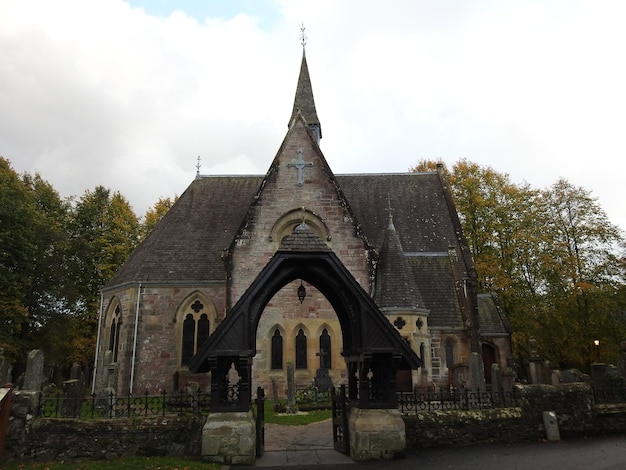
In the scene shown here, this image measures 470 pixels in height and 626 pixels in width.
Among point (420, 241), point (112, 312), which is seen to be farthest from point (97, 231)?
point (420, 241)

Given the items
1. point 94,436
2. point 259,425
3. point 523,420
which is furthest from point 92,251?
point 523,420

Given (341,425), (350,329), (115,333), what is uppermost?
(115,333)

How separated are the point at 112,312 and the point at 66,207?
58.9ft

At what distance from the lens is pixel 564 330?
A: 1035 inches

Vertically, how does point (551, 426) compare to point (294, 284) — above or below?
below

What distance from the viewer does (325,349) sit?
63.6 feet

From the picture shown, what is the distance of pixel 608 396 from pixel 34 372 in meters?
14.1

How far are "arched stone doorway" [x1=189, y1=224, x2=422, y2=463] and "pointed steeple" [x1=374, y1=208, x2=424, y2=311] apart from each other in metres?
8.82

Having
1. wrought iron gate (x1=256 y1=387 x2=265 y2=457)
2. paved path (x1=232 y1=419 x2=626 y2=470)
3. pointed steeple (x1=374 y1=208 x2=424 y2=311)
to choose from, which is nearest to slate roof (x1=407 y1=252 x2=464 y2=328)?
pointed steeple (x1=374 y1=208 x2=424 y2=311)

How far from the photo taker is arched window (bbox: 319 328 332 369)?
63.2 feet

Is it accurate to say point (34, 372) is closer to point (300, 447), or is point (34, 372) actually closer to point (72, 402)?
point (72, 402)

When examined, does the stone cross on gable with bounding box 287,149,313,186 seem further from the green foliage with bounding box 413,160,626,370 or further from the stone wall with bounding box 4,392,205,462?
the green foliage with bounding box 413,160,626,370

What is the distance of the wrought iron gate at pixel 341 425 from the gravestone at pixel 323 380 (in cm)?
757

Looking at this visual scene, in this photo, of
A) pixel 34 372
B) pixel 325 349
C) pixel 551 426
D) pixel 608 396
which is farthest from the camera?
pixel 325 349
